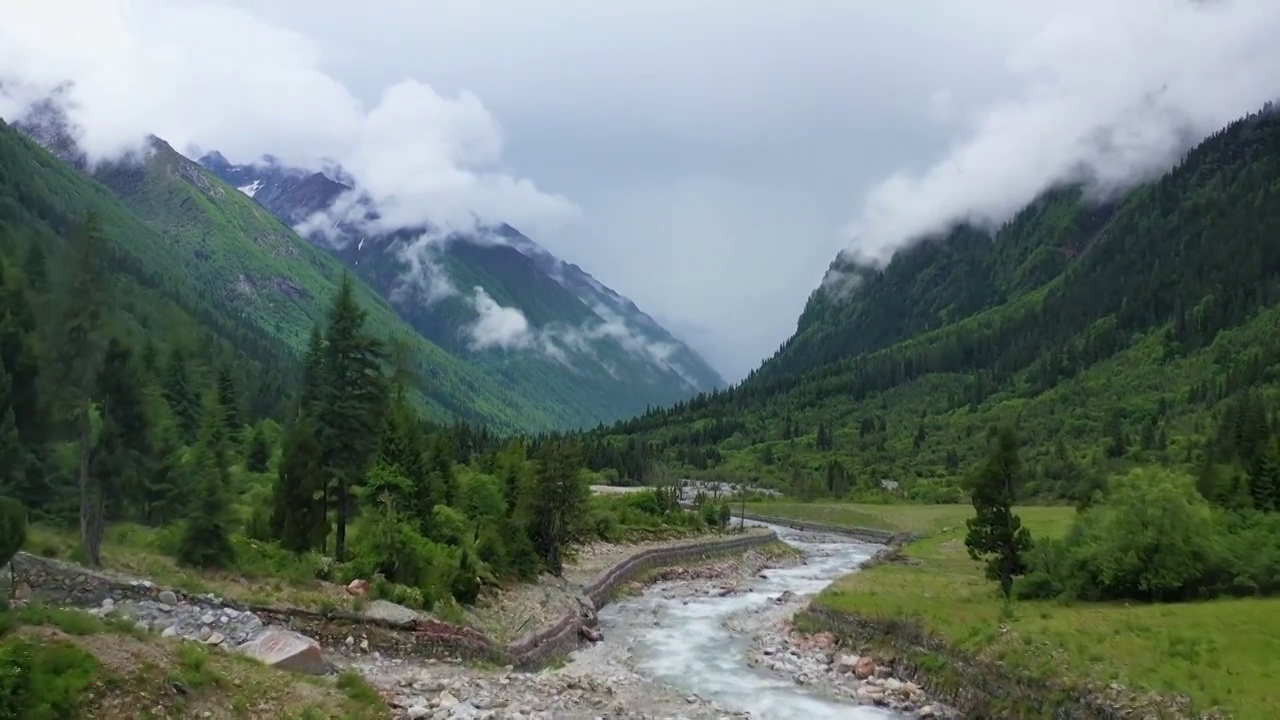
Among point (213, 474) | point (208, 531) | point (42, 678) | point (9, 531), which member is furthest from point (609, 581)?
point (42, 678)

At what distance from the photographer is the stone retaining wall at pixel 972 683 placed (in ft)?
92.3

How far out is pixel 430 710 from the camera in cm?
2511

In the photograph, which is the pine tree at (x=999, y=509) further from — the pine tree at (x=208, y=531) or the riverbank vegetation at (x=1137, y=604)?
the pine tree at (x=208, y=531)

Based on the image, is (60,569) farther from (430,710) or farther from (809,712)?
(809,712)

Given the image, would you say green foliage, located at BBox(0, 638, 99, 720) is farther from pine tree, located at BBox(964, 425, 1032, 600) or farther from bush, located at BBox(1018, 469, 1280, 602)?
bush, located at BBox(1018, 469, 1280, 602)

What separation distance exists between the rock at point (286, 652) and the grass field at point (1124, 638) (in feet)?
79.5

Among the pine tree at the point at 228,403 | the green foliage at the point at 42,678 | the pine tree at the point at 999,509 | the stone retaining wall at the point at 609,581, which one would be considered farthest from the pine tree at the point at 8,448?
the pine tree at the point at 228,403

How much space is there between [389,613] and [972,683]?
21905 millimetres

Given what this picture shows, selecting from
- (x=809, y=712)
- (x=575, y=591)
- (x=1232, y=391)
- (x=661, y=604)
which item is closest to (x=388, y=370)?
(x=575, y=591)

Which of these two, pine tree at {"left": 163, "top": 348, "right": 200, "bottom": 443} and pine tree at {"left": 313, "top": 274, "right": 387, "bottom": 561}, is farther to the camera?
pine tree at {"left": 163, "top": 348, "right": 200, "bottom": 443}

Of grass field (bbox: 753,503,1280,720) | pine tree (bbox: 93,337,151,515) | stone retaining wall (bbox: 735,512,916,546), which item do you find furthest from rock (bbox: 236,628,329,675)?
stone retaining wall (bbox: 735,512,916,546)

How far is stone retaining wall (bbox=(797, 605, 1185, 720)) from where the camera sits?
1108 inches

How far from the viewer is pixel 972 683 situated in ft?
111

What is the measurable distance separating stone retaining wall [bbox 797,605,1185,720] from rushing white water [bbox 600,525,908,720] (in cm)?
317
